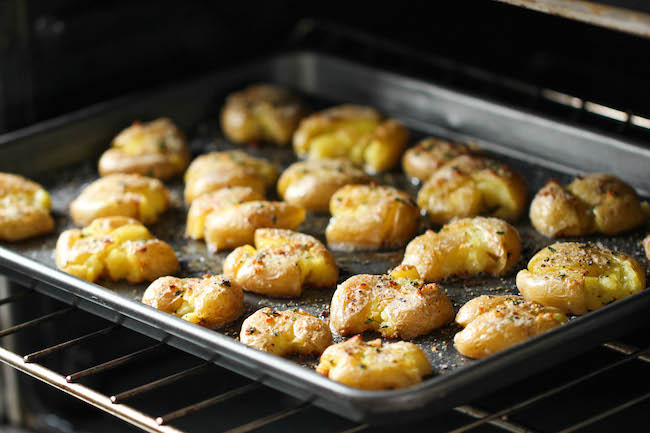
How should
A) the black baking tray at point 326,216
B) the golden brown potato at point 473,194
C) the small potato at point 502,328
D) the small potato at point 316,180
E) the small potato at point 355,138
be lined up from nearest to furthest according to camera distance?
the black baking tray at point 326,216 → the small potato at point 502,328 → the golden brown potato at point 473,194 → the small potato at point 316,180 → the small potato at point 355,138

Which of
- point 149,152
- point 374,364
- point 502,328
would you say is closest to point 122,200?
point 149,152

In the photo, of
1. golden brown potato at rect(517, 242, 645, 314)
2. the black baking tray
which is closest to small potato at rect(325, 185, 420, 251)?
the black baking tray

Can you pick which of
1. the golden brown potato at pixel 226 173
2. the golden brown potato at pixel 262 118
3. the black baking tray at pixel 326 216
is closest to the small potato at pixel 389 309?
the black baking tray at pixel 326 216

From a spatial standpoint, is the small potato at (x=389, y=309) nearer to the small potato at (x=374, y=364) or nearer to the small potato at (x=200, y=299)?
Answer: the small potato at (x=374, y=364)

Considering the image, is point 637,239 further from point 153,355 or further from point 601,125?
point 153,355

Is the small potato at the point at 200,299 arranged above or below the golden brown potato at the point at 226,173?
below

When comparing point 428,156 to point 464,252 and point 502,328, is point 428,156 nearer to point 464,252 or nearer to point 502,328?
point 464,252
